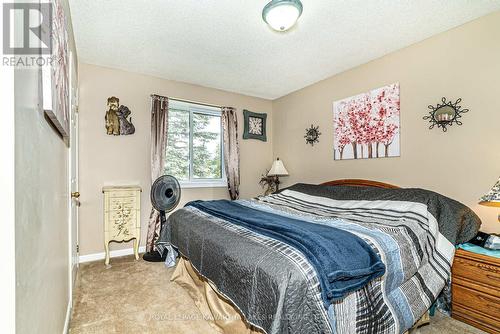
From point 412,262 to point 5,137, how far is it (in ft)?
7.29

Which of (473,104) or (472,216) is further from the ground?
(473,104)

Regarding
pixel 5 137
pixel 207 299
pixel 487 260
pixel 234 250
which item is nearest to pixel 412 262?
pixel 487 260

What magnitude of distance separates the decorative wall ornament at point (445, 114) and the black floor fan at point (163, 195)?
298 cm

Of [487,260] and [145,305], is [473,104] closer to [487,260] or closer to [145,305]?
[487,260]

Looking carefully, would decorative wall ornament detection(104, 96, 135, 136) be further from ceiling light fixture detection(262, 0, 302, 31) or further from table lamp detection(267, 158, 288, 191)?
ceiling light fixture detection(262, 0, 302, 31)

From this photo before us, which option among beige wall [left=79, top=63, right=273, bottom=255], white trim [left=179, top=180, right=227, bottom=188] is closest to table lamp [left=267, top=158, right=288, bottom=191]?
white trim [left=179, top=180, right=227, bottom=188]

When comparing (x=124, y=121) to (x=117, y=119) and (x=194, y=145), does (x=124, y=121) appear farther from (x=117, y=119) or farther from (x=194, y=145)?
(x=194, y=145)

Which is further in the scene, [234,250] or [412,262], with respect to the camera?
[412,262]

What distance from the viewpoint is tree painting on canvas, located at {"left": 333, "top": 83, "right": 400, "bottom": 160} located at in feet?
9.55

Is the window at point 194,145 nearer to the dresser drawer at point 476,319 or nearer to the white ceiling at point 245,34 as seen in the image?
the white ceiling at point 245,34

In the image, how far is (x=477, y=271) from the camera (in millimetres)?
1888

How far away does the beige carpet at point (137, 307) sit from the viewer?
6.10ft

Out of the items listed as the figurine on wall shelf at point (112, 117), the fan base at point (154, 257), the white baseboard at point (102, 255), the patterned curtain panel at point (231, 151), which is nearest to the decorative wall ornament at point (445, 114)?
the patterned curtain panel at point (231, 151)

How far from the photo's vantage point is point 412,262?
1775 mm
